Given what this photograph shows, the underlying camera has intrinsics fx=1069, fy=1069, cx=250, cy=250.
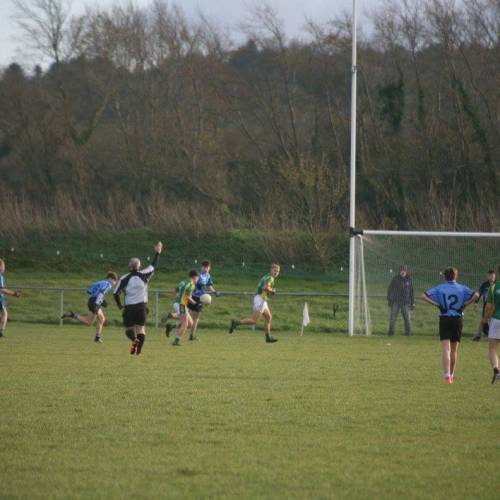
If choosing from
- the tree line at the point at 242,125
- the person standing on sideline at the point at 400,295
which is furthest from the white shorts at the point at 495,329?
the tree line at the point at 242,125

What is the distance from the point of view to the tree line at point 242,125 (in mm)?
44219

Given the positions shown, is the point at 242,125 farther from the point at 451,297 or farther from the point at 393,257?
the point at 451,297

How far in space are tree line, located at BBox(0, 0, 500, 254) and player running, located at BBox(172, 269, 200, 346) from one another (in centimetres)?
1672

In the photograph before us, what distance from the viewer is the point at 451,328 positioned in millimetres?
15352

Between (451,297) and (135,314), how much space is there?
6.26 metres

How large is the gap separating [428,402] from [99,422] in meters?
4.13

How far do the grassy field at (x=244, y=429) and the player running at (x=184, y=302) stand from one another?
4.51 metres

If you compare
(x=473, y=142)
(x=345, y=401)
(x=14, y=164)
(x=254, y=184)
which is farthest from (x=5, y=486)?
(x=14, y=164)

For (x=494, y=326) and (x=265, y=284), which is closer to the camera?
(x=494, y=326)

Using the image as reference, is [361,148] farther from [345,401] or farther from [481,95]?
[345,401]

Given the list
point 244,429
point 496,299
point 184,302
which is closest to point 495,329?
point 496,299

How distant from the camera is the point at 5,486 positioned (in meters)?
7.64

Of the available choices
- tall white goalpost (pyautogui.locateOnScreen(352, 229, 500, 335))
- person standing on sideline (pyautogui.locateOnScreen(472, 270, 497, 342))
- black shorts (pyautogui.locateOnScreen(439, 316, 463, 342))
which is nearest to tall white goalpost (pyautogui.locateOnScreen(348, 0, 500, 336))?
tall white goalpost (pyautogui.locateOnScreen(352, 229, 500, 335))

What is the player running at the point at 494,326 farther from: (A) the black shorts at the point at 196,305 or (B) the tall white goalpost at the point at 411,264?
(B) the tall white goalpost at the point at 411,264
